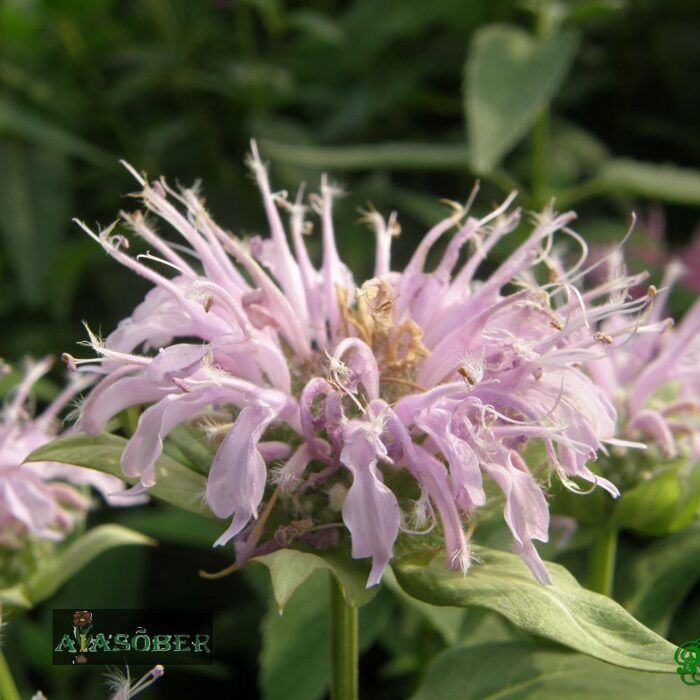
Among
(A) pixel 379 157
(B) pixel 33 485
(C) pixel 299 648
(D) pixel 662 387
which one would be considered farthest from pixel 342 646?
(A) pixel 379 157

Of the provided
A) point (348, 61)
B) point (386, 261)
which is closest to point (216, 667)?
point (386, 261)

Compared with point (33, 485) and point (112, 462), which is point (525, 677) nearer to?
point (112, 462)

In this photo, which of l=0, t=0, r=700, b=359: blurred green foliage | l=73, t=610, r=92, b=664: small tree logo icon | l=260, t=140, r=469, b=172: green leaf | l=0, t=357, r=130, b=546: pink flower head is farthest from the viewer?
l=0, t=0, r=700, b=359: blurred green foliage

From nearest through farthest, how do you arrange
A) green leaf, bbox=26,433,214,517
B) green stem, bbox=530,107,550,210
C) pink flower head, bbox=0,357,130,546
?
green leaf, bbox=26,433,214,517 < pink flower head, bbox=0,357,130,546 < green stem, bbox=530,107,550,210

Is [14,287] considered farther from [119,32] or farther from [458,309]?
[458,309]

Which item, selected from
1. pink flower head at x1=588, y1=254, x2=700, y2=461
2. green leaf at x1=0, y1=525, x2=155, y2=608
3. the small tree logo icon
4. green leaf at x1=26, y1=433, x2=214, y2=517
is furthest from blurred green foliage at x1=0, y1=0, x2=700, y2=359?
green leaf at x1=26, y1=433, x2=214, y2=517

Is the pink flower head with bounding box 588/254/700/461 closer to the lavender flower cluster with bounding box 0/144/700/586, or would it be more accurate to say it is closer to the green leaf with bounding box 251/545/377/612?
the lavender flower cluster with bounding box 0/144/700/586

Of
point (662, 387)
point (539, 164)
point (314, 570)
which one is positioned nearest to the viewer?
point (314, 570)
